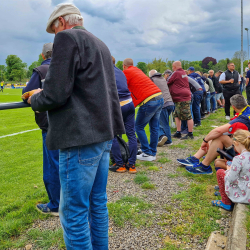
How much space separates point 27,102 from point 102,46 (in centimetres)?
68

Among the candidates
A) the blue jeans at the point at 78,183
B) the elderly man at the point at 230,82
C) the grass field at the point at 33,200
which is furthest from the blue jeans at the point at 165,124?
the blue jeans at the point at 78,183

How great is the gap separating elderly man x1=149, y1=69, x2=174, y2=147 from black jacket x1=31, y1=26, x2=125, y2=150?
5.25m

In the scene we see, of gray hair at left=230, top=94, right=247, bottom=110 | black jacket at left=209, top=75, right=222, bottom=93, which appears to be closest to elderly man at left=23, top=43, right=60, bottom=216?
gray hair at left=230, top=94, right=247, bottom=110

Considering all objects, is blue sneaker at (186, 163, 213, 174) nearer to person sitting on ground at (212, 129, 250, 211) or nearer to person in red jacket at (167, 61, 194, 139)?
person sitting on ground at (212, 129, 250, 211)

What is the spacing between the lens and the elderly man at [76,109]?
61.8 inches

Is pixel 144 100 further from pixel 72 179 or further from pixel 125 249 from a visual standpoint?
pixel 72 179

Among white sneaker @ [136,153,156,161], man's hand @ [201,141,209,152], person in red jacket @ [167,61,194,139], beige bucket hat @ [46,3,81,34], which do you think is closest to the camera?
beige bucket hat @ [46,3,81,34]

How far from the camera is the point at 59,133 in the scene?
163cm

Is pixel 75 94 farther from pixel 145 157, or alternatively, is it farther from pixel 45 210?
pixel 145 157

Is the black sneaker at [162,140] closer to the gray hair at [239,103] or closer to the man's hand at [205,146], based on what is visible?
the man's hand at [205,146]

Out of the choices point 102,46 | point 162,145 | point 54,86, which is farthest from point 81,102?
point 162,145

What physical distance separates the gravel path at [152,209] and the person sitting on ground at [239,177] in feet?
0.90

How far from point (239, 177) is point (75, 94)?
2359 millimetres

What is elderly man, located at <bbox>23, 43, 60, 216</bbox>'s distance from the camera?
8.92 feet
